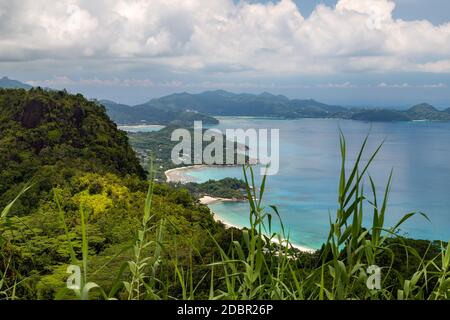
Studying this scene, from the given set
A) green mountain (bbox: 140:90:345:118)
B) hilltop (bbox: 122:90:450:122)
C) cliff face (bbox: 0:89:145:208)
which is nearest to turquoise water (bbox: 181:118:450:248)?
hilltop (bbox: 122:90:450:122)

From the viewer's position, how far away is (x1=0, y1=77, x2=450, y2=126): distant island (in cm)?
9897

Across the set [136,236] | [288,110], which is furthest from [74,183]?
[288,110]

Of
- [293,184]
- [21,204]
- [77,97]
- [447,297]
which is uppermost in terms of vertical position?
[77,97]

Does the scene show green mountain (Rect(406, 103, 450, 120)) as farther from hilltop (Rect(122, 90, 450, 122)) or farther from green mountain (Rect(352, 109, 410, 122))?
green mountain (Rect(352, 109, 410, 122))

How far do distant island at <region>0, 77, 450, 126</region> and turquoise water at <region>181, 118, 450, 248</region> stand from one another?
30.4 feet

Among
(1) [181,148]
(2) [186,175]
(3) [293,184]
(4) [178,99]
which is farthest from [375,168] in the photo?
(4) [178,99]

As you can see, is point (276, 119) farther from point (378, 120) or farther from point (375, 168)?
point (375, 168)

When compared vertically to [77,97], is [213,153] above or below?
below

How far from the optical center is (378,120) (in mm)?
93938

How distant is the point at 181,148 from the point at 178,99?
3745 inches

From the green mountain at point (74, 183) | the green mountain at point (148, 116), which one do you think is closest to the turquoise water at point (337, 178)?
the green mountain at point (74, 183)
